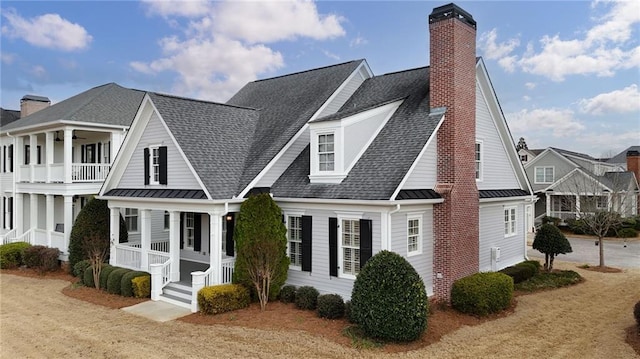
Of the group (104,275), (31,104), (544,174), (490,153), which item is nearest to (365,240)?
(490,153)

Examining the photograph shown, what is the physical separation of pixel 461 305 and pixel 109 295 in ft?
40.6

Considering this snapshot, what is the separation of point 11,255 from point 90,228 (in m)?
6.07

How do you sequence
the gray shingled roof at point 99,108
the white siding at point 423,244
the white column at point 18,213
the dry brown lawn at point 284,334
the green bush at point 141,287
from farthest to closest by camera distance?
1. the white column at point 18,213
2. the gray shingled roof at point 99,108
3. the green bush at point 141,287
4. the white siding at point 423,244
5. the dry brown lawn at point 284,334

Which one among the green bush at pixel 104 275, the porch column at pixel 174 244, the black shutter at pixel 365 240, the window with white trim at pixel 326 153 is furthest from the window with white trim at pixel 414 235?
the green bush at pixel 104 275

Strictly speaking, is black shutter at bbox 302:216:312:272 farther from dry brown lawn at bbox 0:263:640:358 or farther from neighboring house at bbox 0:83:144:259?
neighboring house at bbox 0:83:144:259

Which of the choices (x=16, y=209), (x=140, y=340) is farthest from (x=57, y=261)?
(x=140, y=340)

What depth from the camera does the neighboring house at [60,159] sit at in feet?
68.6

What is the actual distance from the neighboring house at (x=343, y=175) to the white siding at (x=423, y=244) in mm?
48

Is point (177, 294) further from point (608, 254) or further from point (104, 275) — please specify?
point (608, 254)

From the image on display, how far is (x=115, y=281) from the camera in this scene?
1571 centimetres

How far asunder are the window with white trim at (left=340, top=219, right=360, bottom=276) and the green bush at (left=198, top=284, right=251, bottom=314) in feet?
10.8

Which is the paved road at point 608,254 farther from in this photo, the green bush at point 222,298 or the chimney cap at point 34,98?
the chimney cap at point 34,98

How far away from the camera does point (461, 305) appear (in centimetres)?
1307

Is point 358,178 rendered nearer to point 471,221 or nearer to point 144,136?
point 471,221
